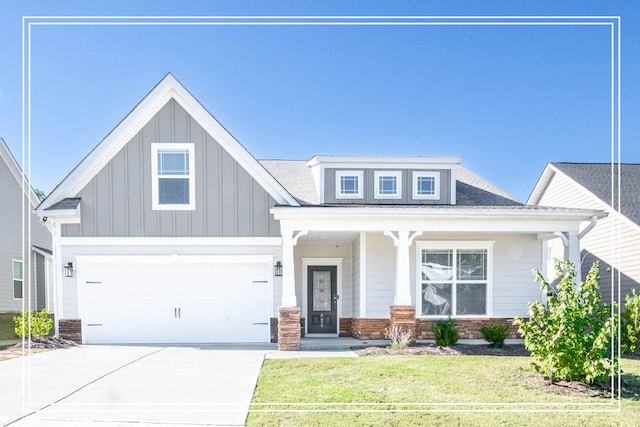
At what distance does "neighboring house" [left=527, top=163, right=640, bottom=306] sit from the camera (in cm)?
1605

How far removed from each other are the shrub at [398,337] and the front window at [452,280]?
1987 mm

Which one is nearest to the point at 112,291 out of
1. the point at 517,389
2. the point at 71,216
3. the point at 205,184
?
the point at 71,216

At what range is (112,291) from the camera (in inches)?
564

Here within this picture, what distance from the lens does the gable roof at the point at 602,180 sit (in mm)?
16844

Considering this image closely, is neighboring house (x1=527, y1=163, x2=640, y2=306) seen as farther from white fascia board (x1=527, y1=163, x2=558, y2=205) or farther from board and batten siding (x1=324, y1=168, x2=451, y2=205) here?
board and batten siding (x1=324, y1=168, x2=451, y2=205)

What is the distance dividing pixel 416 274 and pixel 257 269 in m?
4.15

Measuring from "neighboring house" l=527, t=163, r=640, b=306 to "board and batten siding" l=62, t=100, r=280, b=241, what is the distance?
31.0 ft

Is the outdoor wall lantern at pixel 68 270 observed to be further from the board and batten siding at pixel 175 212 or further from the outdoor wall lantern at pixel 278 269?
the outdoor wall lantern at pixel 278 269

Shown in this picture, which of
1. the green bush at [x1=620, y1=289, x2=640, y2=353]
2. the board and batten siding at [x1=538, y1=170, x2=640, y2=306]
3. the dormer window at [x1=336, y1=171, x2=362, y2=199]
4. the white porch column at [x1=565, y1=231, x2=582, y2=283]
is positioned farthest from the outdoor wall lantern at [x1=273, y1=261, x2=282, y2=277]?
the board and batten siding at [x1=538, y1=170, x2=640, y2=306]

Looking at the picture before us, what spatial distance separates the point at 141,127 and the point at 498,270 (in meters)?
10.0

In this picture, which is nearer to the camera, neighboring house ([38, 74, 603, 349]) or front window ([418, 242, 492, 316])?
neighboring house ([38, 74, 603, 349])

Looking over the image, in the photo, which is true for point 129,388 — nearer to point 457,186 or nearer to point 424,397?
point 424,397

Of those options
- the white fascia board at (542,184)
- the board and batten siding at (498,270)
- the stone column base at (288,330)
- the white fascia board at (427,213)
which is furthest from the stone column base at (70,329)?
the white fascia board at (542,184)

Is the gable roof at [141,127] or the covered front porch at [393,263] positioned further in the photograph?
the gable roof at [141,127]
